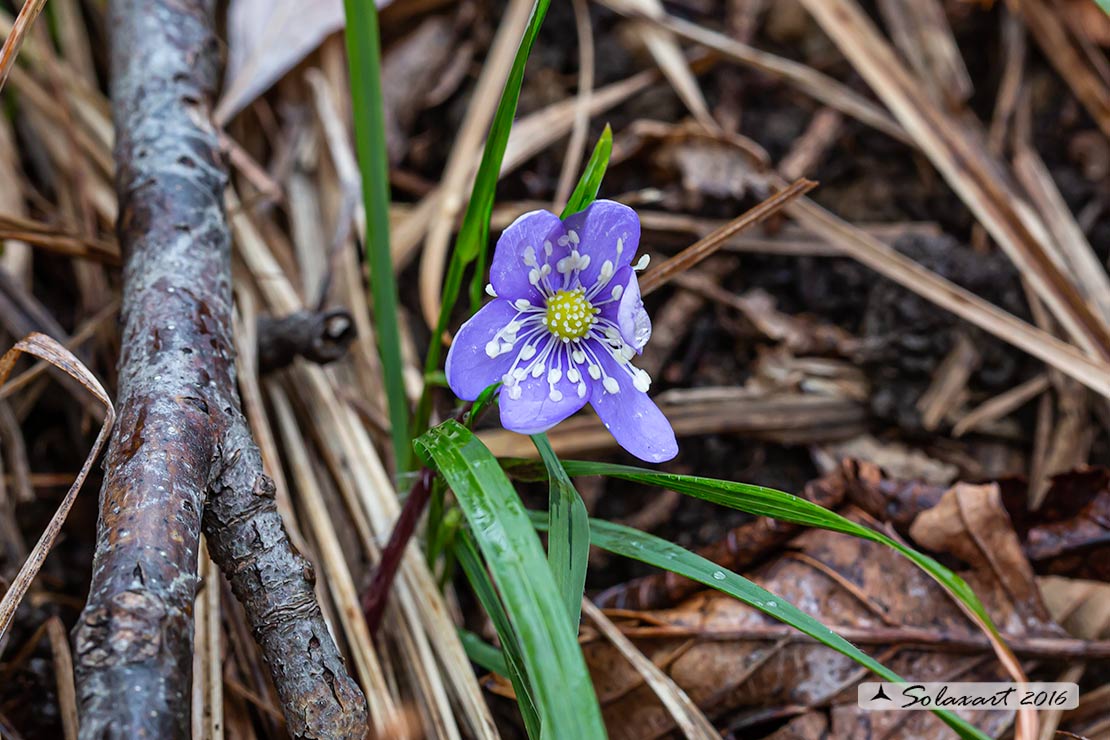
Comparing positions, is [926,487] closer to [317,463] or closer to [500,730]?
[500,730]

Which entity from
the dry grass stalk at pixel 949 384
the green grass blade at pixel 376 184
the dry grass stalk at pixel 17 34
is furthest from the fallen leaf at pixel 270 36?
the dry grass stalk at pixel 949 384

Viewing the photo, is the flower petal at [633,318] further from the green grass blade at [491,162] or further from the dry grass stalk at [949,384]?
the dry grass stalk at [949,384]

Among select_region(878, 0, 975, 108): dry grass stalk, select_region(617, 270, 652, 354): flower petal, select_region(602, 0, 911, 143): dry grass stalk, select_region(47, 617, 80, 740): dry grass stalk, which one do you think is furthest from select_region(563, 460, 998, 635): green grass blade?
select_region(878, 0, 975, 108): dry grass stalk

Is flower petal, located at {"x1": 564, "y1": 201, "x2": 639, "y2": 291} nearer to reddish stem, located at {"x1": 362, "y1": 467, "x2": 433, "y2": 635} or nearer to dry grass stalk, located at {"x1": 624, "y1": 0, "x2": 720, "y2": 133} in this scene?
reddish stem, located at {"x1": 362, "y1": 467, "x2": 433, "y2": 635}

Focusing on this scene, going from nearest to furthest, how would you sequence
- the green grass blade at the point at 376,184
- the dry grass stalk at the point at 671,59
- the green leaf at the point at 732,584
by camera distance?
the green leaf at the point at 732,584 → the green grass blade at the point at 376,184 → the dry grass stalk at the point at 671,59

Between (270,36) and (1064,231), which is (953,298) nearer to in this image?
(1064,231)

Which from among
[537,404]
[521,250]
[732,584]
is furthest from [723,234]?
[732,584]

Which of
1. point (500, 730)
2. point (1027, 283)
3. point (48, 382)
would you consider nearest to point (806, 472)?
point (1027, 283)
